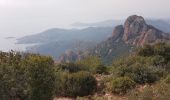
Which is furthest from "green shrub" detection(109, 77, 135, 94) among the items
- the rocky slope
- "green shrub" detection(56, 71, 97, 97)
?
the rocky slope

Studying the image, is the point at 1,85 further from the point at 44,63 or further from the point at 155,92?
the point at 155,92

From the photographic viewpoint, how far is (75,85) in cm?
1574

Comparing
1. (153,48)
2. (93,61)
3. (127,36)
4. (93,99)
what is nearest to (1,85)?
(93,99)

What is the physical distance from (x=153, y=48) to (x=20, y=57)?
14522mm

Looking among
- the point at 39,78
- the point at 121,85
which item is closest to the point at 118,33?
the point at 121,85

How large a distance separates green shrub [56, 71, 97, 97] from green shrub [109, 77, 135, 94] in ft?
3.24

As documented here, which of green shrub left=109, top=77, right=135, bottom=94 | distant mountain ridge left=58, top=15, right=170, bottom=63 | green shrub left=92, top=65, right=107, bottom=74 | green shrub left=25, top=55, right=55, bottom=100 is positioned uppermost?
green shrub left=25, top=55, right=55, bottom=100

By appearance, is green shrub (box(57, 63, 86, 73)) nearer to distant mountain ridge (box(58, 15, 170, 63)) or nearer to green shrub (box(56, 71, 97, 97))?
green shrub (box(56, 71, 97, 97))

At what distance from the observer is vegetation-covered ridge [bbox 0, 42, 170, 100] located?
1158 centimetres

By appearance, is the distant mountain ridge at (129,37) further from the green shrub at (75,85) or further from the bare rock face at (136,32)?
the green shrub at (75,85)

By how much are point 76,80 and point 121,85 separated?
1.96 meters


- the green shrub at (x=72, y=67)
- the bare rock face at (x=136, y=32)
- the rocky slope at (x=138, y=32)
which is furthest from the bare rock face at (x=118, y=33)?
the green shrub at (x=72, y=67)

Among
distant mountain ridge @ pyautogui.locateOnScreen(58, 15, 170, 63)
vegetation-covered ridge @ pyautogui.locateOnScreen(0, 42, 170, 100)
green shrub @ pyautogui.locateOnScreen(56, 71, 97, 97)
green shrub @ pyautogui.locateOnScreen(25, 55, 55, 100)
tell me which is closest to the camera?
vegetation-covered ridge @ pyautogui.locateOnScreen(0, 42, 170, 100)

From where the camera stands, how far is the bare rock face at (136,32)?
9262 centimetres
